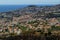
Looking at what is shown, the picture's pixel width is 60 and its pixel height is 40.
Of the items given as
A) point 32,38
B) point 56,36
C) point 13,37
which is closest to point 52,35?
point 56,36

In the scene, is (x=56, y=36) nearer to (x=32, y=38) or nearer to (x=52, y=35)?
(x=52, y=35)

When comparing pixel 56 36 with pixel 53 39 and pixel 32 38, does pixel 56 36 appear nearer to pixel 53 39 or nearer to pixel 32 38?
pixel 53 39

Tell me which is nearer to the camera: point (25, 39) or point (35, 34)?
point (25, 39)

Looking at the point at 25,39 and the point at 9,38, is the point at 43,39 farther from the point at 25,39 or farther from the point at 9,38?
the point at 9,38

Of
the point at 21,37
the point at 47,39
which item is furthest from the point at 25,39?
the point at 47,39

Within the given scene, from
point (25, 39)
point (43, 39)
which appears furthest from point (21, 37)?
point (43, 39)

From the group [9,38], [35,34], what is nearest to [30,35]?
[35,34]

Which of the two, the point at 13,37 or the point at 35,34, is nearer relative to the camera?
the point at 13,37
